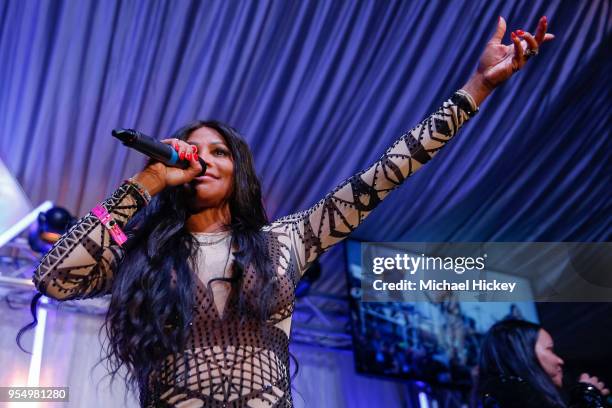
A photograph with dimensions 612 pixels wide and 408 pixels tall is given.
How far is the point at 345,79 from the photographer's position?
112 inches

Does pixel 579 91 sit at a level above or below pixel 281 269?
above

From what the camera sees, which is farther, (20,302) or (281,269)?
(20,302)

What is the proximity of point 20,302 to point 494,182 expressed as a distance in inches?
91.6

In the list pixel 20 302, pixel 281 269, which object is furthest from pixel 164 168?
pixel 20 302

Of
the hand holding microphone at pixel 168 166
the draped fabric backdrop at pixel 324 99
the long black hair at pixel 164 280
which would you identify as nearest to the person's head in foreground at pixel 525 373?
the draped fabric backdrop at pixel 324 99

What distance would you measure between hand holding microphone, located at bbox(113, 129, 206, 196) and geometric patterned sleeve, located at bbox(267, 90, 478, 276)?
0.20 metres

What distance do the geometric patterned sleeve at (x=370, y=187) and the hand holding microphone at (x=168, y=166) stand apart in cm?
20

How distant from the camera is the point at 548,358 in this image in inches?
124

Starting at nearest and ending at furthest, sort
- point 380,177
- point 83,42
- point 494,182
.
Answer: point 380,177
point 83,42
point 494,182

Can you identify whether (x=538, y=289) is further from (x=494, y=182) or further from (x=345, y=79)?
(x=345, y=79)

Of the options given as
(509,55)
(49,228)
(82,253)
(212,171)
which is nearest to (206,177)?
(212,171)

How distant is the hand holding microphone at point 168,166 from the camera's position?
1170 millimetres

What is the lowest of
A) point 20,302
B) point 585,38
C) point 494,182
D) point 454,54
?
point 20,302

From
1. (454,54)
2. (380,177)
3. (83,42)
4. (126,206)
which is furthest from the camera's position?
(454,54)
